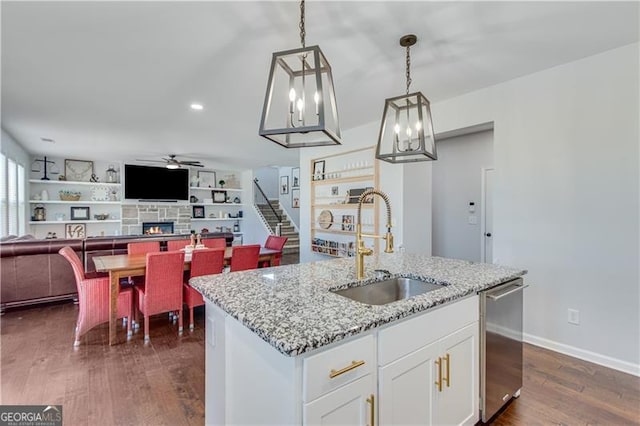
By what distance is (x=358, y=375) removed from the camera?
1153mm

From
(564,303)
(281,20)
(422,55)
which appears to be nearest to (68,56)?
(281,20)

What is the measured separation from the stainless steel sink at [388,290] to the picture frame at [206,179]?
8.95 metres

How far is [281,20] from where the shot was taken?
6.95 feet

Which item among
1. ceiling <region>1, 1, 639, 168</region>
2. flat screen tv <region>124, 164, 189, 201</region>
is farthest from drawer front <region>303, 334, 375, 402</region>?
flat screen tv <region>124, 164, 189, 201</region>

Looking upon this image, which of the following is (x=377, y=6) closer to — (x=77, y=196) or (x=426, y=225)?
(x=426, y=225)

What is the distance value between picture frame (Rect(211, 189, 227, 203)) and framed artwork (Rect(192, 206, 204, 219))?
0.50 metres

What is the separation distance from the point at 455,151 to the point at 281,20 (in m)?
3.60

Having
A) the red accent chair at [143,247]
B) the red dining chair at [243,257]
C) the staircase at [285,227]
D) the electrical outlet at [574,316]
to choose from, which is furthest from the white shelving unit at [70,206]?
the electrical outlet at [574,316]

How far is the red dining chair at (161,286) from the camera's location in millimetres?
3098

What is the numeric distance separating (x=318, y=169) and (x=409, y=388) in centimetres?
437

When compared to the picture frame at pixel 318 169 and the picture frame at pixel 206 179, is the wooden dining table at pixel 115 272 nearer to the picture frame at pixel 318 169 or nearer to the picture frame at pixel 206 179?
the picture frame at pixel 318 169

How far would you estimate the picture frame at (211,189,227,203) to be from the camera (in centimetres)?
994

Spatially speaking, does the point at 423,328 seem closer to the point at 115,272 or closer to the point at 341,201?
the point at 115,272

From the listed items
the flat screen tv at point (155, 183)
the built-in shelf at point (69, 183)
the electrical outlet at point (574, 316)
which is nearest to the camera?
the electrical outlet at point (574, 316)
